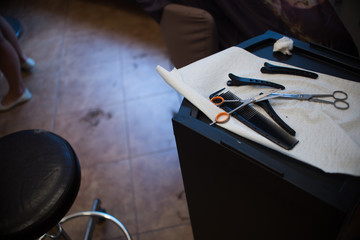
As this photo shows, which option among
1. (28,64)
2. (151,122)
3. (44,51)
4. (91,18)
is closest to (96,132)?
(151,122)

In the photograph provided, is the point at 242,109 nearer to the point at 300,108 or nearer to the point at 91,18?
the point at 300,108

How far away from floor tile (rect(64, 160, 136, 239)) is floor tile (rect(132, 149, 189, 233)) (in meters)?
0.05

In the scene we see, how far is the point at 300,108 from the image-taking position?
2.32ft

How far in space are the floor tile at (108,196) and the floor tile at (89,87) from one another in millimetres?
573

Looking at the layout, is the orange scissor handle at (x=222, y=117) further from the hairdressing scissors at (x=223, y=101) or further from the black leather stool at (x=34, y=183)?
the black leather stool at (x=34, y=183)

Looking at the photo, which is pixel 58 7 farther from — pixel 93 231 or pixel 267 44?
pixel 267 44

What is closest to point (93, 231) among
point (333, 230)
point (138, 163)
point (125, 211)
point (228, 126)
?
point (125, 211)

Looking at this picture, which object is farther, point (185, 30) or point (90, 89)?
point (90, 89)

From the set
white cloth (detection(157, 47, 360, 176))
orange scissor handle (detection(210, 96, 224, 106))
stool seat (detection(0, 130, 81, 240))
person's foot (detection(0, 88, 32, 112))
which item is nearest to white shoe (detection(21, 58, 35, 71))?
person's foot (detection(0, 88, 32, 112))

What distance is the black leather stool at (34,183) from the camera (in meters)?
0.76

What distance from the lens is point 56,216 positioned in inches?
31.3

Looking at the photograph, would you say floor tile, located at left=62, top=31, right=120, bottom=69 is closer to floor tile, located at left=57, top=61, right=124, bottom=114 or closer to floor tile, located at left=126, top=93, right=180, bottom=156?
floor tile, located at left=57, top=61, right=124, bottom=114

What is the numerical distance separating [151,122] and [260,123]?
1266mm

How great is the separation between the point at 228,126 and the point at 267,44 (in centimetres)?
39
